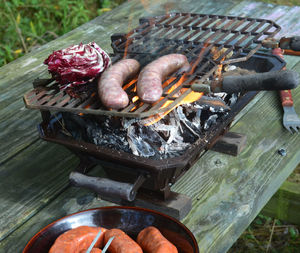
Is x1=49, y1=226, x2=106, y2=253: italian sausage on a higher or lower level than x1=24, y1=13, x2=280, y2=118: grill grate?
lower

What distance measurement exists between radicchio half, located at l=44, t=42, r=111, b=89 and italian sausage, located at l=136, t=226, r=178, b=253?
0.73 m

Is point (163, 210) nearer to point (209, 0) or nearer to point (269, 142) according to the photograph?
point (269, 142)

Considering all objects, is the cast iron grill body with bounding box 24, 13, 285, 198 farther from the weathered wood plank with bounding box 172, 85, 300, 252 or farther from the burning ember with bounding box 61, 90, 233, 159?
the weathered wood plank with bounding box 172, 85, 300, 252

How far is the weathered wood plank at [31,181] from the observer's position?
2.02 meters

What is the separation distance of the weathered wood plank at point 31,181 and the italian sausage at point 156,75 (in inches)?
30.6

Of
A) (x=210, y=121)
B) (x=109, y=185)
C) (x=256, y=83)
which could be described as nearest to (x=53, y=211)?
(x=109, y=185)

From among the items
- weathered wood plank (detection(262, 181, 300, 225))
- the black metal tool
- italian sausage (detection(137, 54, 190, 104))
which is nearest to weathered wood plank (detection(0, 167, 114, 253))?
italian sausage (detection(137, 54, 190, 104))

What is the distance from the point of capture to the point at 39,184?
2.20 metres

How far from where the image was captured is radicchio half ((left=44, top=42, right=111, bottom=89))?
1.91 m

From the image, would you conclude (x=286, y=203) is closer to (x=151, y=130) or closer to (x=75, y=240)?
(x=151, y=130)

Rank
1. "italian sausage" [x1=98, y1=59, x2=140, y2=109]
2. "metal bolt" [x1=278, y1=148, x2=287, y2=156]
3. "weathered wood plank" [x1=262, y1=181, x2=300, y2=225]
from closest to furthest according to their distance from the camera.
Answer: "italian sausage" [x1=98, y1=59, x2=140, y2=109]
"metal bolt" [x1=278, y1=148, x2=287, y2=156]
"weathered wood plank" [x1=262, y1=181, x2=300, y2=225]

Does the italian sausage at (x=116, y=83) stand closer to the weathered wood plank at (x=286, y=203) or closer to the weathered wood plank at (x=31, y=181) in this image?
the weathered wood plank at (x=31, y=181)

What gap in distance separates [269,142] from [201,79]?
33.0 inches

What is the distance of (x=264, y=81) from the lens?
1.59m
